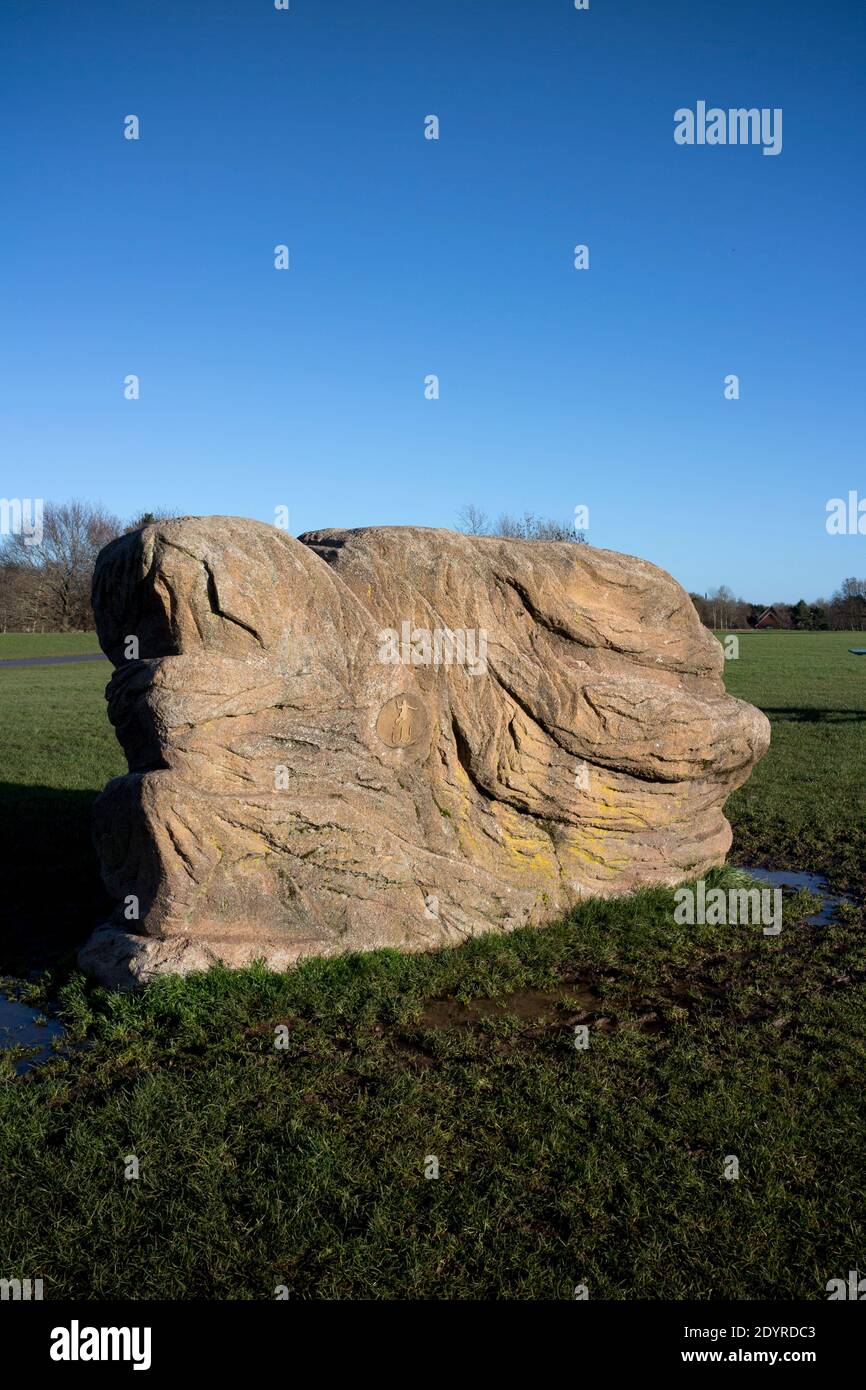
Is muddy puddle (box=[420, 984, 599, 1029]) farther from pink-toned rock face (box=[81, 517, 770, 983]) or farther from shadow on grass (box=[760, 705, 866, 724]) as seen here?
shadow on grass (box=[760, 705, 866, 724])

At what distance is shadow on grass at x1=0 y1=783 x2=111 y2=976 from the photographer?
8.66m

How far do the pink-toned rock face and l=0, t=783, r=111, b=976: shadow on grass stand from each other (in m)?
1.29

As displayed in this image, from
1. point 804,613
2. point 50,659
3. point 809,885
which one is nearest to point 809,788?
point 809,885

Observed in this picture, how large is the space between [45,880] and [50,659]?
43.3 metres

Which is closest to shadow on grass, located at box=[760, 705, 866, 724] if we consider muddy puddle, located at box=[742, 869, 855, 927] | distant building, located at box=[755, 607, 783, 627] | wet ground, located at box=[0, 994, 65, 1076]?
muddy puddle, located at box=[742, 869, 855, 927]

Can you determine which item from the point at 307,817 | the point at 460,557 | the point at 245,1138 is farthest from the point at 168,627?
the point at 245,1138

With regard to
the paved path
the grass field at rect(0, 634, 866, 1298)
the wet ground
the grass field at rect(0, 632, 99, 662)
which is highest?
the grass field at rect(0, 632, 99, 662)

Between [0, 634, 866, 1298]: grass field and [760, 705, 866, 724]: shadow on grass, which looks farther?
[760, 705, 866, 724]: shadow on grass

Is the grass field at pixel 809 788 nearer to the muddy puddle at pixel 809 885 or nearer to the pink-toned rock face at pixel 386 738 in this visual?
the muddy puddle at pixel 809 885

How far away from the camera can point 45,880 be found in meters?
10.6

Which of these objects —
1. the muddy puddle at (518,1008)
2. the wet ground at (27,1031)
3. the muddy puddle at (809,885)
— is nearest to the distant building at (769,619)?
the muddy puddle at (809,885)

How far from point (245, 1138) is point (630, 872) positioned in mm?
5473

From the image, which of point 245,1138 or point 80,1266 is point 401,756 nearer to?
point 245,1138
